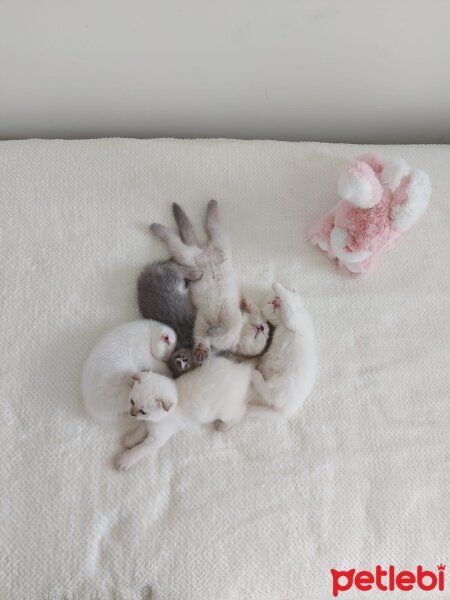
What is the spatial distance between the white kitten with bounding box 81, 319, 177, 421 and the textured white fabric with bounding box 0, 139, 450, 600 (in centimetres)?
4

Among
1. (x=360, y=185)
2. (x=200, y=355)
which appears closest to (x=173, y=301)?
(x=200, y=355)

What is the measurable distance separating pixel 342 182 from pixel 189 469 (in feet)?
1.96

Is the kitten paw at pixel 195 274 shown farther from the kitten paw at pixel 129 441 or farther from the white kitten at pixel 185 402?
the kitten paw at pixel 129 441

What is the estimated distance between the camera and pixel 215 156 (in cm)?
128

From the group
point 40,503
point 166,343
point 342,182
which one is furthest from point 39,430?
point 342,182

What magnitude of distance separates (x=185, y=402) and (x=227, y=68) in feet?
2.29

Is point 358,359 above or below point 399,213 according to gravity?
below

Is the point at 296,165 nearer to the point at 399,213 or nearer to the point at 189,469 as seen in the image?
the point at 399,213

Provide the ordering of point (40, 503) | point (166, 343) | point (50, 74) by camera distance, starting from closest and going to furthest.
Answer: point (40, 503) < point (166, 343) < point (50, 74)

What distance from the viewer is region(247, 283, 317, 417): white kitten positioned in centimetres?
106

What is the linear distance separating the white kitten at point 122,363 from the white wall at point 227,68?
525mm

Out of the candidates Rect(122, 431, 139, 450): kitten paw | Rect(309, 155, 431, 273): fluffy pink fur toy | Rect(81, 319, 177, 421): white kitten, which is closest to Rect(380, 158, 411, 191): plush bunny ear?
Rect(309, 155, 431, 273): fluffy pink fur toy

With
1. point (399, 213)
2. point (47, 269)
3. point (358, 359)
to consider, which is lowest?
point (358, 359)

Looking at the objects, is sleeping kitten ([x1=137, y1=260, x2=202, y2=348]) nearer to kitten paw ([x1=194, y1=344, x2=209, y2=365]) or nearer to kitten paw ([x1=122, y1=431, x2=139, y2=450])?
kitten paw ([x1=194, y1=344, x2=209, y2=365])
